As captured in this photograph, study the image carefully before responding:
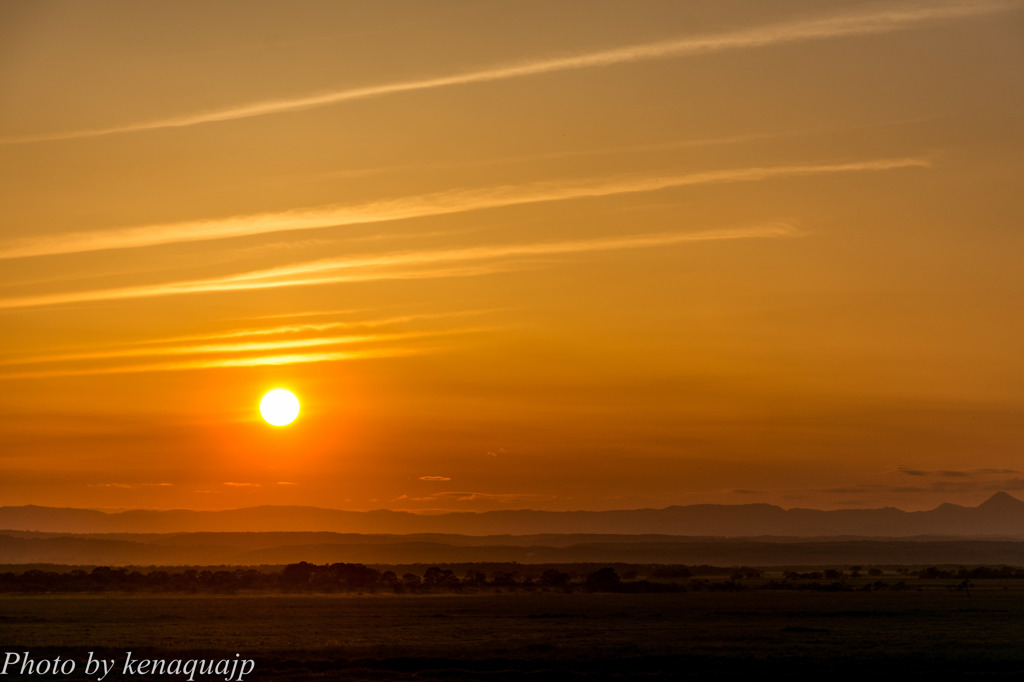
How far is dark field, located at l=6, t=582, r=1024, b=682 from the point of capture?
51500mm

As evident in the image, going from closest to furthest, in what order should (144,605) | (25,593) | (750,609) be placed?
(750,609) → (144,605) → (25,593)

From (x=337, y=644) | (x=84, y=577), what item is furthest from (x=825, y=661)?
(x=84, y=577)

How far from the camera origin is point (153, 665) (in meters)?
51.4

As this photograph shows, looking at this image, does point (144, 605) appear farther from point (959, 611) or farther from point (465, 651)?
point (959, 611)

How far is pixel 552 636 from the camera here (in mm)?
66688

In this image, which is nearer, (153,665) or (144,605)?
(153,665)

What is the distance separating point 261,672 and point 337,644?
11608 millimetres

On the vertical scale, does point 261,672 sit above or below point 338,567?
below

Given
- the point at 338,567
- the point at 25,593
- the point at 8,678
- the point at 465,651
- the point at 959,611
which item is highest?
the point at 338,567

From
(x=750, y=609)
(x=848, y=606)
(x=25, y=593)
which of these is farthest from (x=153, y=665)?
(x=25, y=593)

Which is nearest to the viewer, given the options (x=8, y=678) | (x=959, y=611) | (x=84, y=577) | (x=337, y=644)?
(x=8, y=678)

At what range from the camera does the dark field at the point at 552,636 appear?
5150 centimetres

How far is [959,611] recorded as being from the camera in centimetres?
8725

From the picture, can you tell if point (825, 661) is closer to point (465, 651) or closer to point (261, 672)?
point (465, 651)
